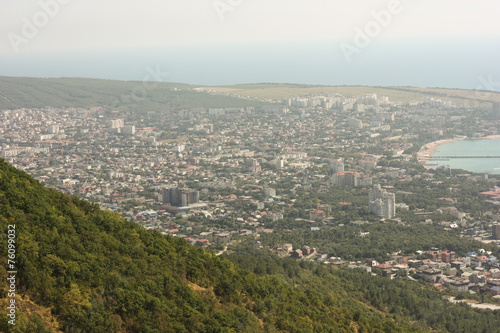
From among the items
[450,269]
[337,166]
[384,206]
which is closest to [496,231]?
[384,206]

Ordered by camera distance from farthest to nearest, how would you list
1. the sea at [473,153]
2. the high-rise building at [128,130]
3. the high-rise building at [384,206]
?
the high-rise building at [128,130] → the sea at [473,153] → the high-rise building at [384,206]

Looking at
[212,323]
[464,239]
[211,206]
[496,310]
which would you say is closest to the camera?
[212,323]

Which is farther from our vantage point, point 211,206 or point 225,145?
point 225,145

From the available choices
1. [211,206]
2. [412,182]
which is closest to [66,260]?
[211,206]

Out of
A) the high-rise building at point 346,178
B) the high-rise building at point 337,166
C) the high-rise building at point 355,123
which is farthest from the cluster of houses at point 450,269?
the high-rise building at point 355,123

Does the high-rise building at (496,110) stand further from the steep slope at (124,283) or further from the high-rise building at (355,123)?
the steep slope at (124,283)

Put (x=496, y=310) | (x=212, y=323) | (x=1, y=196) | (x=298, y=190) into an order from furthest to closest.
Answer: (x=298, y=190)
(x=496, y=310)
(x=1, y=196)
(x=212, y=323)

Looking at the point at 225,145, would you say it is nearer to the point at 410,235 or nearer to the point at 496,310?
the point at 410,235
